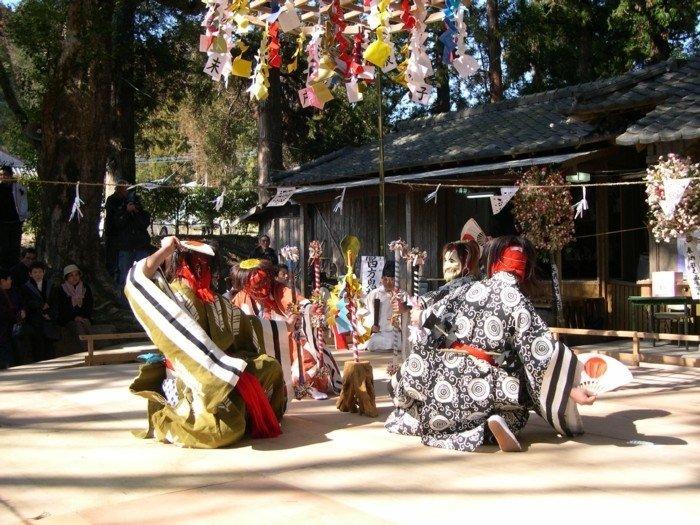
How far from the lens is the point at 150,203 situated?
75.9ft

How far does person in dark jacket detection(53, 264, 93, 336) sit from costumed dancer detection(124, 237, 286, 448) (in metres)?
5.48

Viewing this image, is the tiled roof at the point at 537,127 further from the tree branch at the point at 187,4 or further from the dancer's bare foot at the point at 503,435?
the dancer's bare foot at the point at 503,435

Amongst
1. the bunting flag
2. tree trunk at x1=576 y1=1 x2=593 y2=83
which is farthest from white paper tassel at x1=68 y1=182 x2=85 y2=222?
tree trunk at x1=576 y1=1 x2=593 y2=83

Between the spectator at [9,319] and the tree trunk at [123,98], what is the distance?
8001 mm

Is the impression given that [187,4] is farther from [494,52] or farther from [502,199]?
[494,52]

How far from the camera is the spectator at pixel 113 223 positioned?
12.8m

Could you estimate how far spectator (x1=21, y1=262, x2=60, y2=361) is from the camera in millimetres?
9867

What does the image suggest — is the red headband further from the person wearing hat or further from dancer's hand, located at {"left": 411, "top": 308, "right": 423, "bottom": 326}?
the person wearing hat

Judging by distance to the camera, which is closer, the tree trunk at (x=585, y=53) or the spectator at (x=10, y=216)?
the spectator at (x=10, y=216)

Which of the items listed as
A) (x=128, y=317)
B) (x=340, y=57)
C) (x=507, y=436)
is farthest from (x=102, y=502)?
(x=128, y=317)

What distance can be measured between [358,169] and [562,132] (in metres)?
4.07

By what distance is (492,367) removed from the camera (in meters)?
4.89

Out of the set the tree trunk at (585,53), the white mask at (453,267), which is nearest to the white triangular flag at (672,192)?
the white mask at (453,267)

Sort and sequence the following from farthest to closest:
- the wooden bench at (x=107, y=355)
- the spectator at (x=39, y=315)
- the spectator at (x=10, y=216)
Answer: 1. the spectator at (x=10, y=216)
2. the spectator at (x=39, y=315)
3. the wooden bench at (x=107, y=355)
